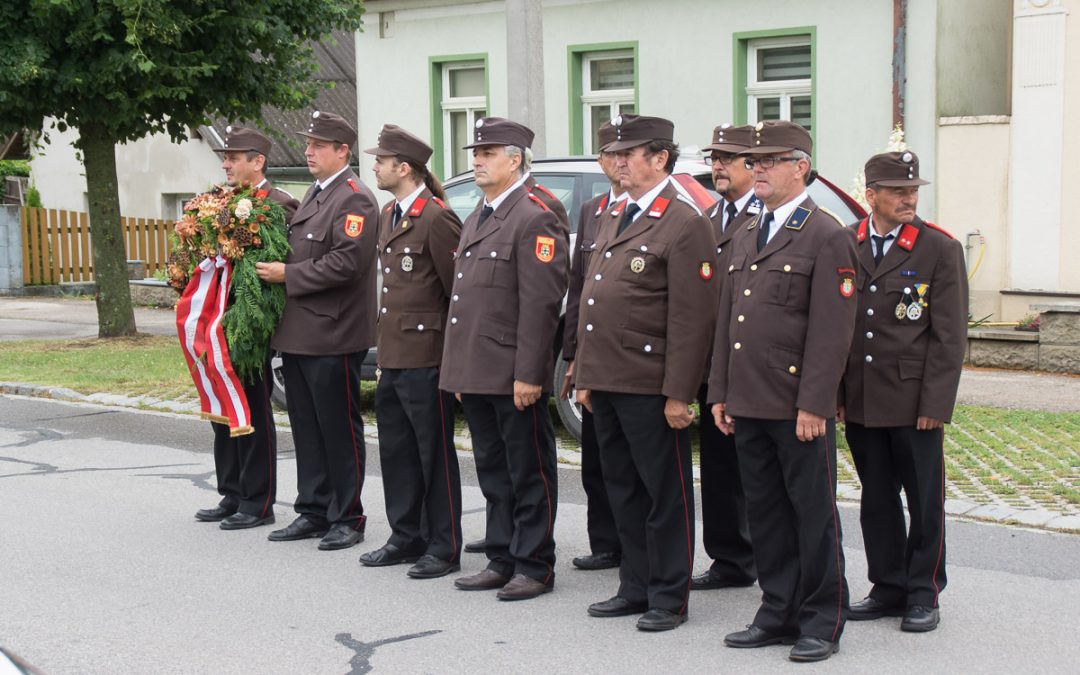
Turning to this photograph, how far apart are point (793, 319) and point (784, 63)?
37.9 ft

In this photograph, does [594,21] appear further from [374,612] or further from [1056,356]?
[374,612]

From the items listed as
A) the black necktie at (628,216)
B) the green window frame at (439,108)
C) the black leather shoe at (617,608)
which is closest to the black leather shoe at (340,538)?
the black leather shoe at (617,608)

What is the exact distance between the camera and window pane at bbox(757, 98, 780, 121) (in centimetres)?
1645

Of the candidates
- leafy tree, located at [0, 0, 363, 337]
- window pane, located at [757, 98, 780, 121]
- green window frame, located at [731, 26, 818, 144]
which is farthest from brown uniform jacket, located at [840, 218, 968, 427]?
window pane, located at [757, 98, 780, 121]

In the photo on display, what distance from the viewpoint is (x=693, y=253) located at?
223 inches

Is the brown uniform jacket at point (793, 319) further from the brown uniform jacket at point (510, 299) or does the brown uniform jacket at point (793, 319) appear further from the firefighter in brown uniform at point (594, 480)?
the firefighter in brown uniform at point (594, 480)

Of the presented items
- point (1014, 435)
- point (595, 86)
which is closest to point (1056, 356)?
point (1014, 435)

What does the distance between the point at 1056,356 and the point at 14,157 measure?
896 inches

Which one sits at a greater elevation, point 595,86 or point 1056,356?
point 595,86

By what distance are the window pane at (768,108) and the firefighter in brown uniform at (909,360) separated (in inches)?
429

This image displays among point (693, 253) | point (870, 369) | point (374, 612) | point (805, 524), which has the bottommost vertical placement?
point (374, 612)

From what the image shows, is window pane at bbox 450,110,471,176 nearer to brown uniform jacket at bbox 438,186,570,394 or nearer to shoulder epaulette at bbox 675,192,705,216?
brown uniform jacket at bbox 438,186,570,394

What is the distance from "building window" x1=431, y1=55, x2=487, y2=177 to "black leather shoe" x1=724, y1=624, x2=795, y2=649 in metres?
13.8

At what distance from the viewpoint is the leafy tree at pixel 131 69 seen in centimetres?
1428
